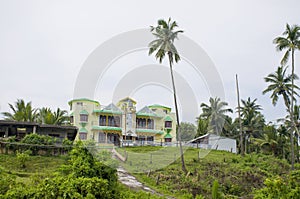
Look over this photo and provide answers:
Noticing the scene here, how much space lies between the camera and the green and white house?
1185 inches

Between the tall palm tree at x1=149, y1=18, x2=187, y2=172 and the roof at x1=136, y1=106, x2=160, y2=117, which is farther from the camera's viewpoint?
the roof at x1=136, y1=106, x2=160, y2=117

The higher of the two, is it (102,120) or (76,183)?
(102,120)

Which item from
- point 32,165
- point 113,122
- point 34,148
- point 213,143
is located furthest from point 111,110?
point 32,165

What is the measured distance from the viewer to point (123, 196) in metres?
8.21

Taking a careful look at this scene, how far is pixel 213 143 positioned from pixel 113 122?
984cm

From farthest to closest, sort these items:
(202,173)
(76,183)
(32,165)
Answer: (202,173)
(32,165)
(76,183)

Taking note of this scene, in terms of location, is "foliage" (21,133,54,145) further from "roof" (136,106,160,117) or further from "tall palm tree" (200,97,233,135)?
"tall palm tree" (200,97,233,135)

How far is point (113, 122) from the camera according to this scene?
31359mm

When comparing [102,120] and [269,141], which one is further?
[102,120]

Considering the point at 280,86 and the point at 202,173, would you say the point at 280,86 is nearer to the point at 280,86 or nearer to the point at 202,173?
the point at 280,86

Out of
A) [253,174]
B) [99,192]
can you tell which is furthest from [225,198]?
[99,192]

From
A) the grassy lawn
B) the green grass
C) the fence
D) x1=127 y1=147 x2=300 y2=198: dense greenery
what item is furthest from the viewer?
the fence

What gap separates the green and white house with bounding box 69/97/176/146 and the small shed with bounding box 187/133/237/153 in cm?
431

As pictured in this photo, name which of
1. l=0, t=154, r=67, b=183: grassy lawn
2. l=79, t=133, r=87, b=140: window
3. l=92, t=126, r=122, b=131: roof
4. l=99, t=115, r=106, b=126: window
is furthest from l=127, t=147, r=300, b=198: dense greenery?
l=79, t=133, r=87, b=140: window
